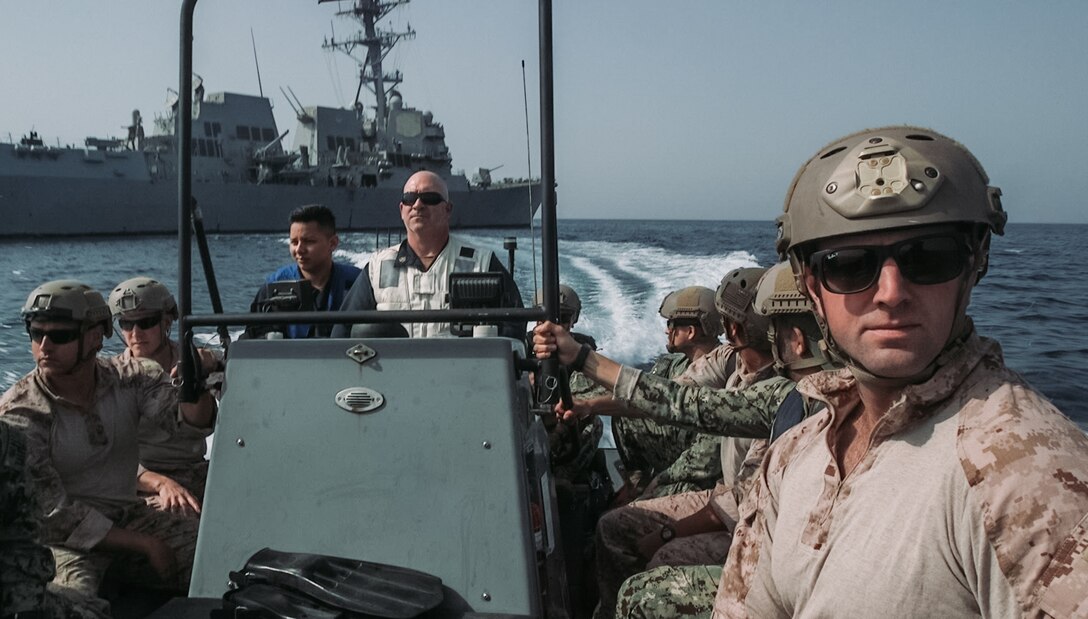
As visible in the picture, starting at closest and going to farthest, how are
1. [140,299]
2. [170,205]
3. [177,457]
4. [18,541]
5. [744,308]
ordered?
[18,541]
[744,308]
[177,457]
[140,299]
[170,205]

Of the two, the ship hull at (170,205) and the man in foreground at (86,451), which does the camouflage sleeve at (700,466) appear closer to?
the man in foreground at (86,451)

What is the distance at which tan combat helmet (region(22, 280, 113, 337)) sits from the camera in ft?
10.4

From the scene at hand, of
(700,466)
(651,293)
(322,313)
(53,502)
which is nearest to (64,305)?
(53,502)

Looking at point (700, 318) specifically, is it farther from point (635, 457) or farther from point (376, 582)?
point (376, 582)

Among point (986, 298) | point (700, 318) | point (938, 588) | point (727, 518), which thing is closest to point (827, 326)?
point (938, 588)

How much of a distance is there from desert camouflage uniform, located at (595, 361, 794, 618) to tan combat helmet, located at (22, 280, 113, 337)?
1.87 m

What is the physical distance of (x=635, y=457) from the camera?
477cm

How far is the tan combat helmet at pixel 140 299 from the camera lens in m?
4.12

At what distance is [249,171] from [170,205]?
13.9 feet

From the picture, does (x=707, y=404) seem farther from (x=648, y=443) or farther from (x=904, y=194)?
(x=648, y=443)

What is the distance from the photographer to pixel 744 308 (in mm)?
3457

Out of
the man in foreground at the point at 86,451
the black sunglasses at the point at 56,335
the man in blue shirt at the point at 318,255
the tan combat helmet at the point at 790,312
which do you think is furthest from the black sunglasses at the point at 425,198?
the tan combat helmet at the point at 790,312

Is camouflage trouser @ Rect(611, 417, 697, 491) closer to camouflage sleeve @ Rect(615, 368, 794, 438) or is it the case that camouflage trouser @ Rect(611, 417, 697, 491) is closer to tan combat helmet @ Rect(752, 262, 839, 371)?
camouflage sleeve @ Rect(615, 368, 794, 438)

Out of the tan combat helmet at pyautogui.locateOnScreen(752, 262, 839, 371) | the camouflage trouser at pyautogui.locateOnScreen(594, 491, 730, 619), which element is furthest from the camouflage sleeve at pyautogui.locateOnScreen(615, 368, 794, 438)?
the camouflage trouser at pyautogui.locateOnScreen(594, 491, 730, 619)
